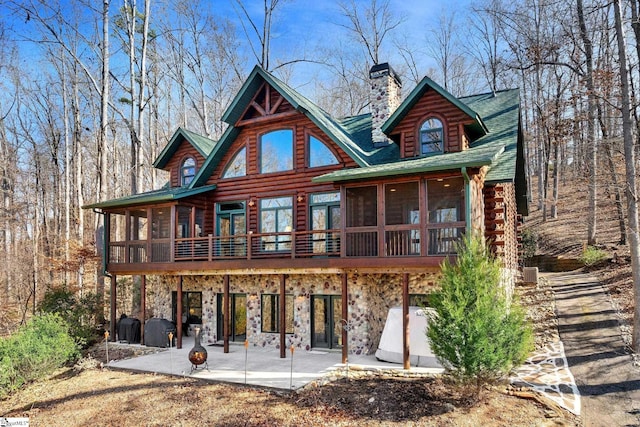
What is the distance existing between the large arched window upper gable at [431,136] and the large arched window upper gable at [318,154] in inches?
105

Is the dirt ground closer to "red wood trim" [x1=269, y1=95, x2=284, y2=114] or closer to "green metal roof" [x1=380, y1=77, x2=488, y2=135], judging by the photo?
"green metal roof" [x1=380, y1=77, x2=488, y2=135]

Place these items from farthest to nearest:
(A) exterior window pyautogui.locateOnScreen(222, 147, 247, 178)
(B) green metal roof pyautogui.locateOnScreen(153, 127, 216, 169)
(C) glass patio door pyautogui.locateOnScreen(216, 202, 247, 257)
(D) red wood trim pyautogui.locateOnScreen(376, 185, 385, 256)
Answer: (B) green metal roof pyautogui.locateOnScreen(153, 127, 216, 169) → (A) exterior window pyautogui.locateOnScreen(222, 147, 247, 178) → (C) glass patio door pyautogui.locateOnScreen(216, 202, 247, 257) → (D) red wood trim pyautogui.locateOnScreen(376, 185, 385, 256)

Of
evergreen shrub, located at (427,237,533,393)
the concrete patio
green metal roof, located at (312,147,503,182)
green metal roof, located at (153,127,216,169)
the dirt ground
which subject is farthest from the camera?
green metal roof, located at (153,127,216,169)

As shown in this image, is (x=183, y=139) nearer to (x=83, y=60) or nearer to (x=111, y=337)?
(x=111, y=337)

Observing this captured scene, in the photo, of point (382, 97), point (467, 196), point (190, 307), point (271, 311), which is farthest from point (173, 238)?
point (467, 196)

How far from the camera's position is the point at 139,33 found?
78.1 feet

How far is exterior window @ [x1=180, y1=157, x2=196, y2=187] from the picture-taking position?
702 inches

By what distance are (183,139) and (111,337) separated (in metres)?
7.77

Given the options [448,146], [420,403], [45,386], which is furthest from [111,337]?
[448,146]

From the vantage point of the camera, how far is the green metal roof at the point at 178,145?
1728 centimetres

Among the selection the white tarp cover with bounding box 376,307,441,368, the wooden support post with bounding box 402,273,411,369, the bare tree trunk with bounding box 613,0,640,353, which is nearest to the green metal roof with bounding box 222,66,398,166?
the wooden support post with bounding box 402,273,411,369

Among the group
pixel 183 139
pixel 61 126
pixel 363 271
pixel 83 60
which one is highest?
pixel 83 60

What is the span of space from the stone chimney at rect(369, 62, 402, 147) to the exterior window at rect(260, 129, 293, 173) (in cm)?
297

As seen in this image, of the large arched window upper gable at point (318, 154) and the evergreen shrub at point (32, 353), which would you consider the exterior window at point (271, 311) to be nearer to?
the large arched window upper gable at point (318, 154)
